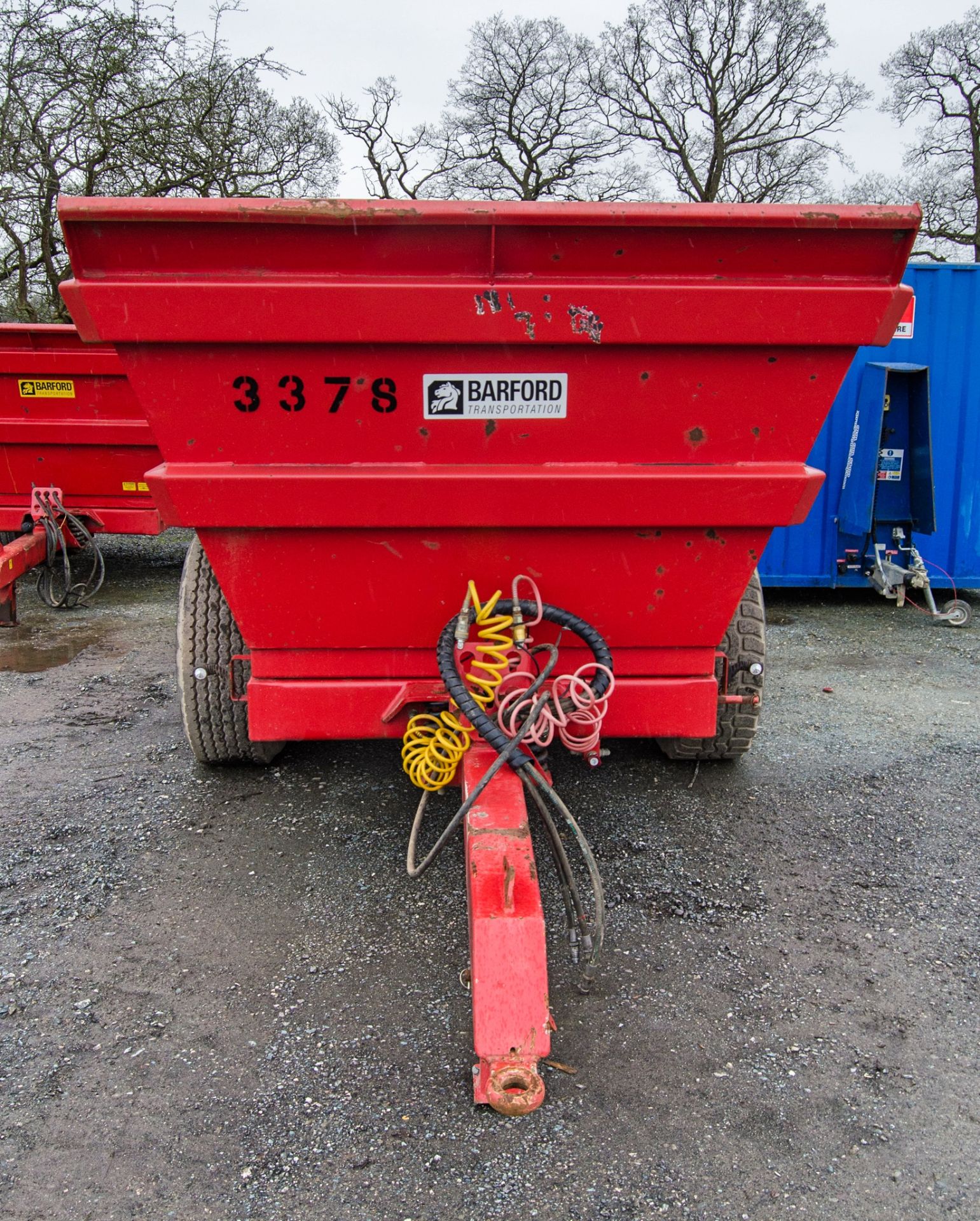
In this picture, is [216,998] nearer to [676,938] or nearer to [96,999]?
[96,999]

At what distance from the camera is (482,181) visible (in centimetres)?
2205

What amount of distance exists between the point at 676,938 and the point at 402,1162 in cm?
100

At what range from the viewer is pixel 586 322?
2129 millimetres

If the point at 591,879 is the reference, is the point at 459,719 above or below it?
above

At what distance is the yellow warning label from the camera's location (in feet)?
21.0

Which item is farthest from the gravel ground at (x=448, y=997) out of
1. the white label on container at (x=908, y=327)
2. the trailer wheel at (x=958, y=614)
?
the white label on container at (x=908, y=327)

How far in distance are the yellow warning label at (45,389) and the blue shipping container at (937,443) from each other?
5.13m

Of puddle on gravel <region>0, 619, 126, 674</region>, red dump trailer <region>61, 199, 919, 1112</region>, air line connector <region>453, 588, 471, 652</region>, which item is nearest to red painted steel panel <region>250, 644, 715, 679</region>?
red dump trailer <region>61, 199, 919, 1112</region>

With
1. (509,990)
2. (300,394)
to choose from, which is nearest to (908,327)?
Answer: (300,394)

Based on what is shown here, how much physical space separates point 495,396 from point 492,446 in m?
0.13

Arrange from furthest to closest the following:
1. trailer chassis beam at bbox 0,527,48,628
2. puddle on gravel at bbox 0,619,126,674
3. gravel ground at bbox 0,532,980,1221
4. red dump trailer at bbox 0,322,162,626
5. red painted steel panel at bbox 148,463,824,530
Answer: red dump trailer at bbox 0,322,162,626, trailer chassis beam at bbox 0,527,48,628, puddle on gravel at bbox 0,619,126,674, red painted steel panel at bbox 148,463,824,530, gravel ground at bbox 0,532,980,1221

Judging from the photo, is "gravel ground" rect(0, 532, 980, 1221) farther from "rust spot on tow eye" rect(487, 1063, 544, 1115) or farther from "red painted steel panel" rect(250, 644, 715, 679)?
"red painted steel panel" rect(250, 644, 715, 679)

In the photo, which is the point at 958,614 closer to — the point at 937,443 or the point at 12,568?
the point at 937,443

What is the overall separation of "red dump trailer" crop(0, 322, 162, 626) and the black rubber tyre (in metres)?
4.50
